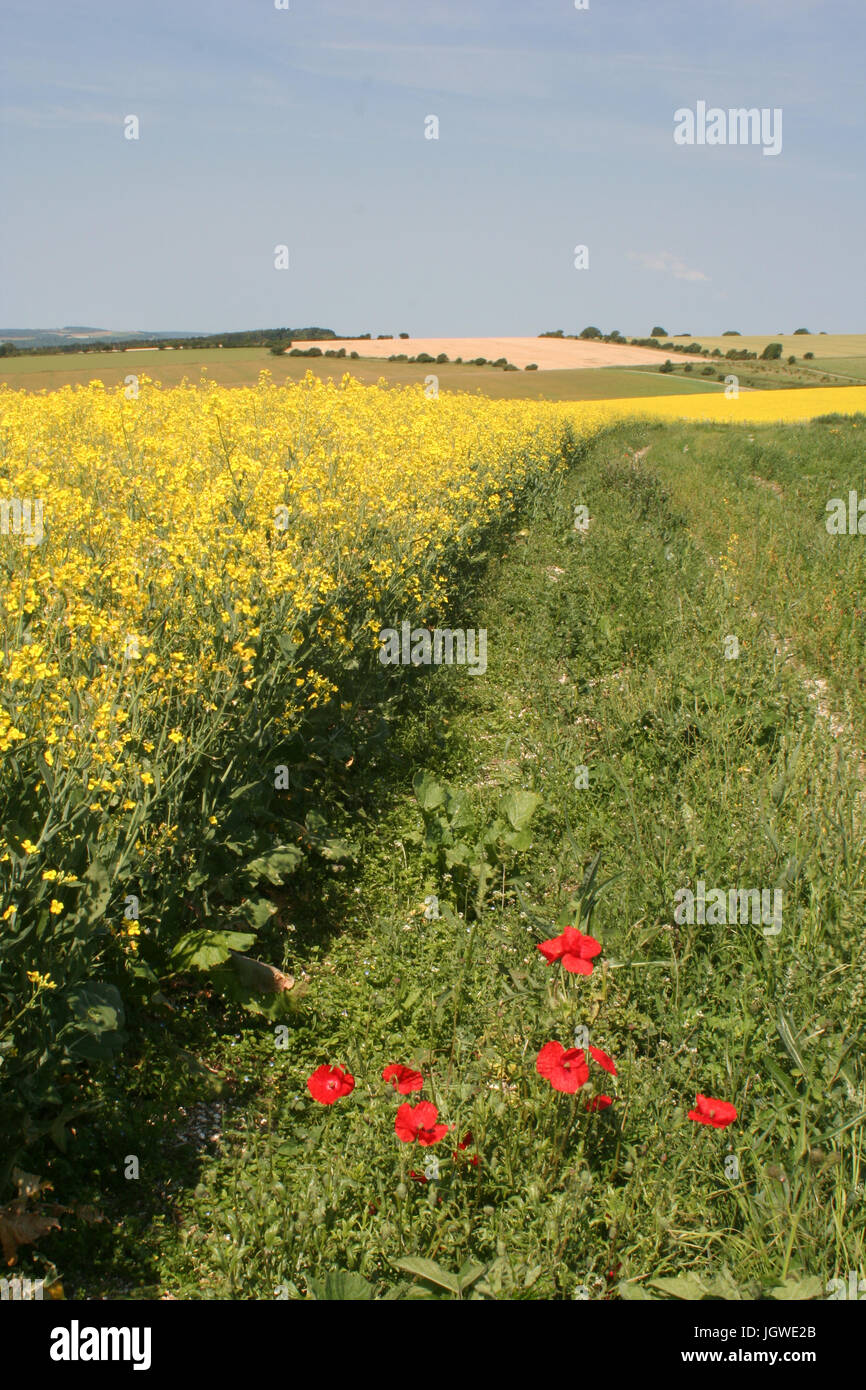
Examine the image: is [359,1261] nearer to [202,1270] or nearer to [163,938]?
[202,1270]

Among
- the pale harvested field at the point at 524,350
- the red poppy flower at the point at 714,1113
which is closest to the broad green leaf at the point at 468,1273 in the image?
the red poppy flower at the point at 714,1113

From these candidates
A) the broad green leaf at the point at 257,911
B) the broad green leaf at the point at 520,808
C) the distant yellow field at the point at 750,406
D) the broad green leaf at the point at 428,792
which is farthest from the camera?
the distant yellow field at the point at 750,406

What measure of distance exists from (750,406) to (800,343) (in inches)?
1344

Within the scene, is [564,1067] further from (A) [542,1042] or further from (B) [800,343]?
(B) [800,343]

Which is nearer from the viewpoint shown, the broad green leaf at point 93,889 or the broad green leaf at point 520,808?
the broad green leaf at point 93,889

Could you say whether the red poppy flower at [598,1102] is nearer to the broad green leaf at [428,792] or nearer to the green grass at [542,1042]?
the green grass at [542,1042]

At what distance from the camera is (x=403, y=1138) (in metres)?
2.20

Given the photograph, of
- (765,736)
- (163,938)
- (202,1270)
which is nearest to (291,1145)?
(202,1270)

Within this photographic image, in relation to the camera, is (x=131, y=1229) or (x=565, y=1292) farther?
(x=131, y=1229)

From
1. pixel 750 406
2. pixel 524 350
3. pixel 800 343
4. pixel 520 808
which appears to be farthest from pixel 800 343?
pixel 520 808

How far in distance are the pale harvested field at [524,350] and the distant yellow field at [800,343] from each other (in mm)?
6956

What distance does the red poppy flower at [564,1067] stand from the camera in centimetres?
223

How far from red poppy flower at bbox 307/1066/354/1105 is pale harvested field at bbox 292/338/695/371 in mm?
36966

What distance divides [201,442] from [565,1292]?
605cm
